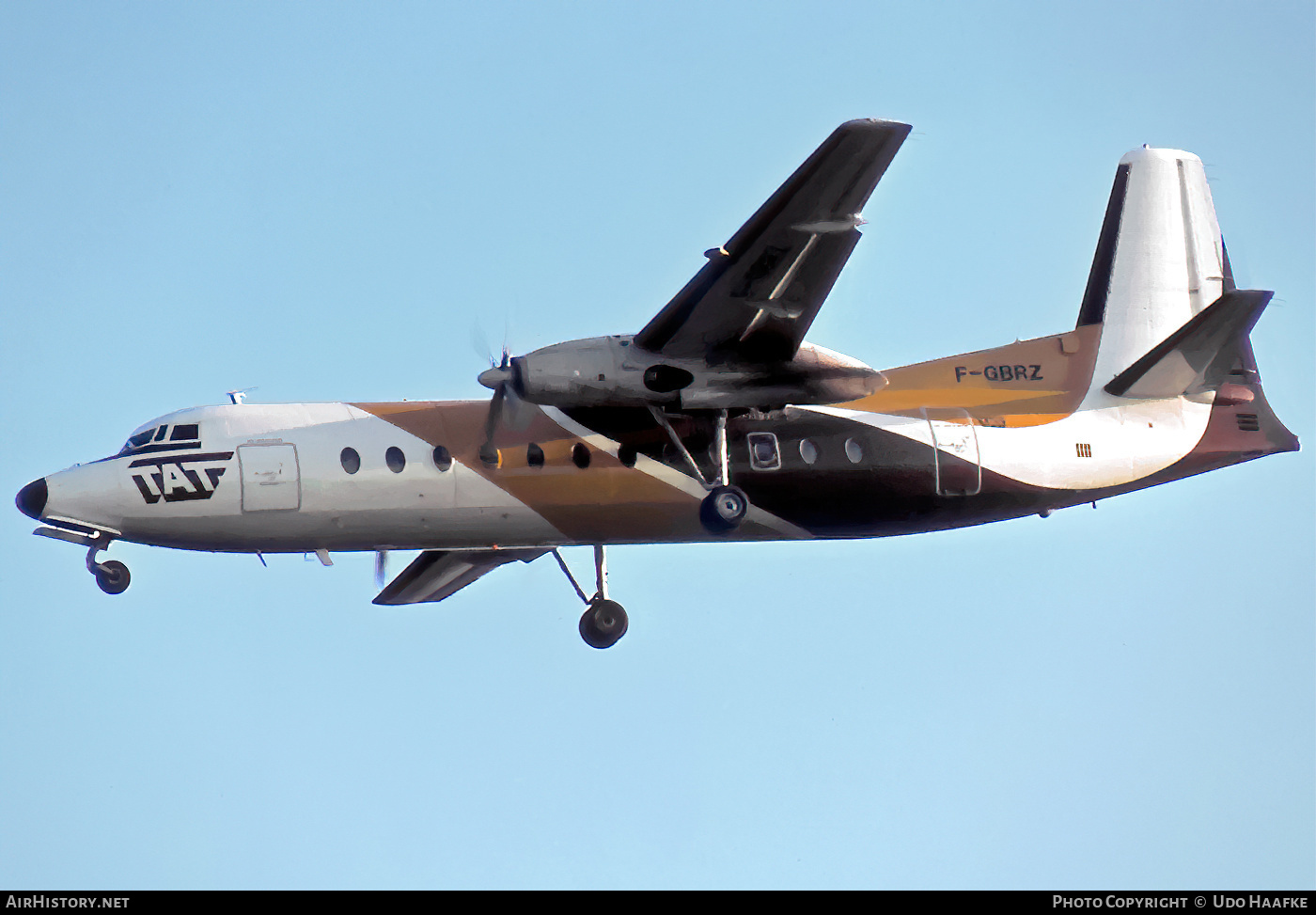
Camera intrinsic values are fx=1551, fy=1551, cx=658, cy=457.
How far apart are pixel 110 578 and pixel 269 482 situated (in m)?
2.11

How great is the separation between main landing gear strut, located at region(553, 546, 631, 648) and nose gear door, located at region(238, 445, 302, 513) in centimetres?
386

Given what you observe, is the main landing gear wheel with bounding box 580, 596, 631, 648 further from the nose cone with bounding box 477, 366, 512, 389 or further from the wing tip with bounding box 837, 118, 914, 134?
the wing tip with bounding box 837, 118, 914, 134

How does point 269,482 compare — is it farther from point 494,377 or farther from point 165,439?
point 494,377

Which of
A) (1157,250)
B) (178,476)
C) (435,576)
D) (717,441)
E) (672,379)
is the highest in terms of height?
(1157,250)

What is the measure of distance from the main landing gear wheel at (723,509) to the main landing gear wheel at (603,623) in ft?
8.35

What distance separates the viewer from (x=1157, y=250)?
2323cm

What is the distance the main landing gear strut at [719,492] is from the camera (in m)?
18.5

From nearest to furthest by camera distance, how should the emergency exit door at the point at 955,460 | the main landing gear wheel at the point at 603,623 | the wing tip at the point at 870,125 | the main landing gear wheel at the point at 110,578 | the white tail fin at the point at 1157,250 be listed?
1. the wing tip at the point at 870,125
2. the main landing gear wheel at the point at 110,578
3. the emergency exit door at the point at 955,460
4. the main landing gear wheel at the point at 603,623
5. the white tail fin at the point at 1157,250

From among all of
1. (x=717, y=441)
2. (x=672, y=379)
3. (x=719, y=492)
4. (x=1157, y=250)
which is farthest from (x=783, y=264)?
(x=1157, y=250)

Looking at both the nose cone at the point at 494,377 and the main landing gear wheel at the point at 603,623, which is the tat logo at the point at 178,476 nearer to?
the nose cone at the point at 494,377

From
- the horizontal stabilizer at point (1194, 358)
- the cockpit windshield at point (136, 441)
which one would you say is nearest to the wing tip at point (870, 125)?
the horizontal stabilizer at point (1194, 358)

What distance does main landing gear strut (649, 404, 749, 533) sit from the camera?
60.8 feet
